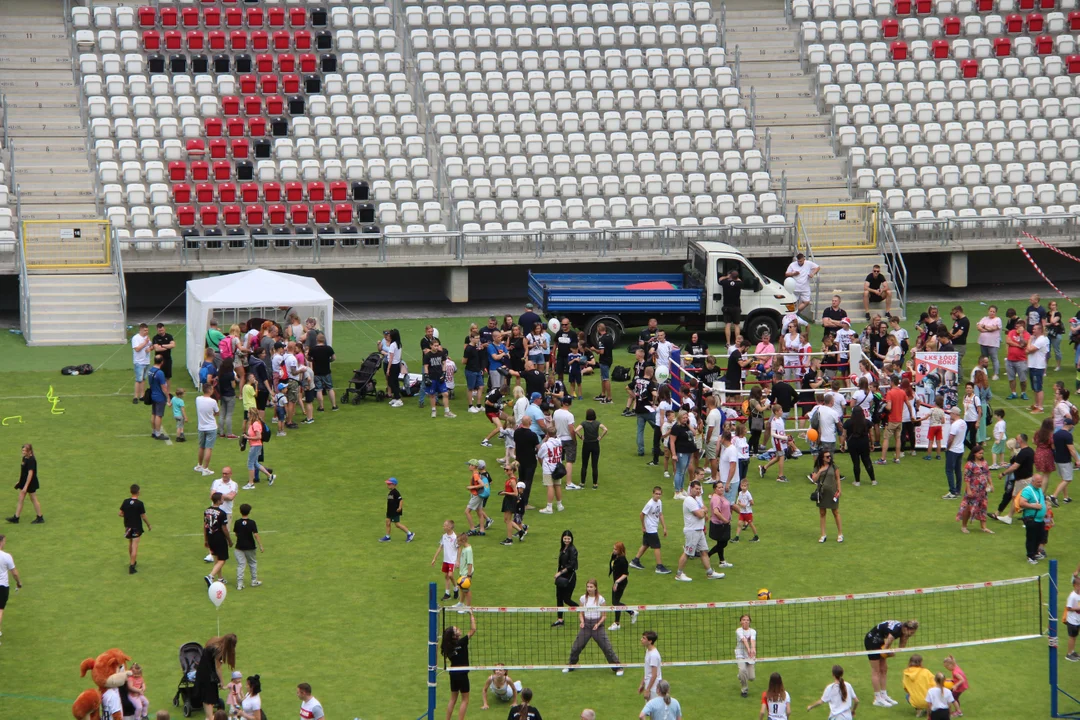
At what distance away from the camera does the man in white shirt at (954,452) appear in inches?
937

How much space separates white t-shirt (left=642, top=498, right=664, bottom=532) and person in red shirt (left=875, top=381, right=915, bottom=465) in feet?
22.1

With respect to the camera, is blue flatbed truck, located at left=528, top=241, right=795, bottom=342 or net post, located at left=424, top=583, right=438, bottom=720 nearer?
net post, located at left=424, top=583, right=438, bottom=720

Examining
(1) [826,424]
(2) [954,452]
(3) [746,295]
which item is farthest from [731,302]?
(2) [954,452]

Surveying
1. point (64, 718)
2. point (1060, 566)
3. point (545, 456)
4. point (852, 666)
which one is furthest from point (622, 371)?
point (64, 718)

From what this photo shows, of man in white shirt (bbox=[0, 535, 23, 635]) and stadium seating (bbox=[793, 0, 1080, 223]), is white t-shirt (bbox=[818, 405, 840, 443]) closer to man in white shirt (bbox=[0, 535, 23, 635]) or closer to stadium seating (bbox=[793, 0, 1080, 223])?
man in white shirt (bbox=[0, 535, 23, 635])

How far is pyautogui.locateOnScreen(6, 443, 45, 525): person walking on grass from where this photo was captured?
2222cm

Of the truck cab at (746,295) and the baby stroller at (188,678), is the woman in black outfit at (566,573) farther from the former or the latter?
the truck cab at (746,295)

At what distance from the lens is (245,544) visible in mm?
20078

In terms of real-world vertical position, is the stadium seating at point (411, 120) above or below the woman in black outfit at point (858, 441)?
above

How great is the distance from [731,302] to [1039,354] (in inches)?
262

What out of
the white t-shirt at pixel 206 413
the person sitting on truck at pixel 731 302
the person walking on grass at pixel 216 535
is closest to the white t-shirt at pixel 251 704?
the person walking on grass at pixel 216 535

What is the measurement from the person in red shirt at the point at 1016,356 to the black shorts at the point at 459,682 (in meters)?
16.4

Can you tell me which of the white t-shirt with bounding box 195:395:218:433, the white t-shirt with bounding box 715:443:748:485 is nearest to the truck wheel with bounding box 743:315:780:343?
the white t-shirt with bounding box 715:443:748:485

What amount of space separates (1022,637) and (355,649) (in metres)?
7.91
